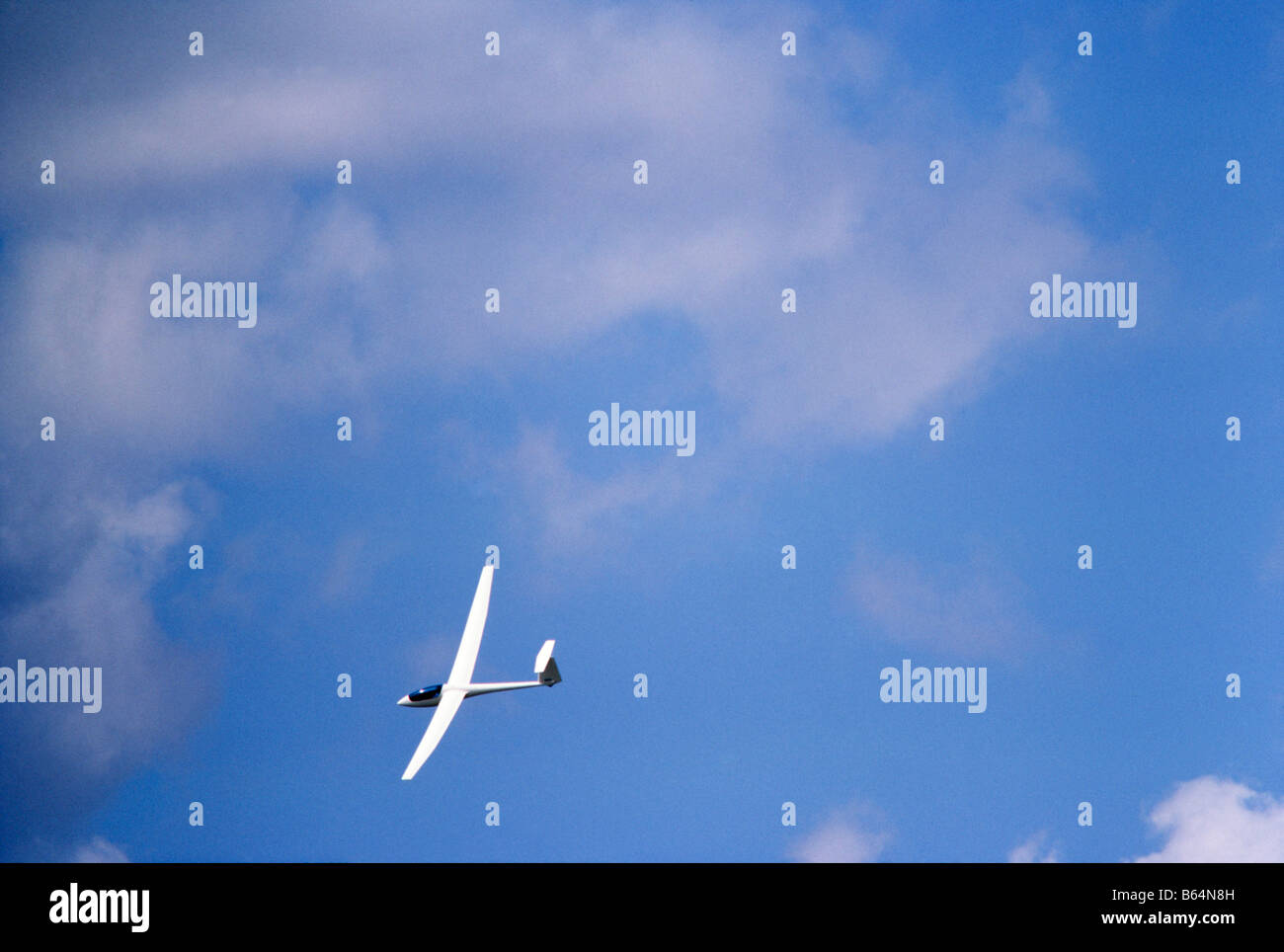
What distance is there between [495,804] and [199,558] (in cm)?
1404

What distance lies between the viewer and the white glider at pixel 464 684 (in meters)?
44.5

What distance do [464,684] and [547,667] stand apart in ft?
13.7

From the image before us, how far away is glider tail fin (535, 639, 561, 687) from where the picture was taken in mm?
44469

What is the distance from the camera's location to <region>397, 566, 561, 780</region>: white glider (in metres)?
44.5

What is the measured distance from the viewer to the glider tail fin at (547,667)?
4447cm

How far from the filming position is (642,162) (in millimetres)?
47500

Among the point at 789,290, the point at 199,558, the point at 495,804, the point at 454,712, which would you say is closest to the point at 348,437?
the point at 199,558

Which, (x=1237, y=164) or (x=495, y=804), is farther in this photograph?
(x=1237, y=164)

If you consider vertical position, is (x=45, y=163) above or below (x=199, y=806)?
above

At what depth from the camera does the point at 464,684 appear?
47.0m

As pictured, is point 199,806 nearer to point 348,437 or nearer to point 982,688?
point 348,437
